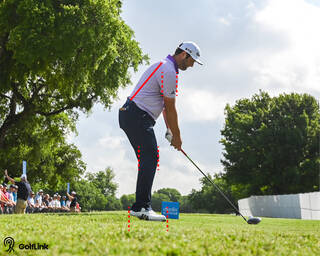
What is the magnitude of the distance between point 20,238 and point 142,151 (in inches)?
89.1

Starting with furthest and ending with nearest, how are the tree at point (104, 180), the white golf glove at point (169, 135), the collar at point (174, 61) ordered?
the tree at point (104, 180) → the white golf glove at point (169, 135) → the collar at point (174, 61)

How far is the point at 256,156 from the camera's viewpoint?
45656 mm

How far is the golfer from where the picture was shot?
5609mm

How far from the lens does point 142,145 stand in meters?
5.61

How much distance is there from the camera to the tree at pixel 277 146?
43625 mm

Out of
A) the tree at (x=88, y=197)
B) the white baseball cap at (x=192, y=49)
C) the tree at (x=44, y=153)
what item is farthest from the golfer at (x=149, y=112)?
the tree at (x=88, y=197)

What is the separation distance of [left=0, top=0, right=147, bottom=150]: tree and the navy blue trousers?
13.9 metres

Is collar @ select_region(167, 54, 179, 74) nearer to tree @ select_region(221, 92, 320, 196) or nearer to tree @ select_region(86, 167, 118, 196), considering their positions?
tree @ select_region(221, 92, 320, 196)

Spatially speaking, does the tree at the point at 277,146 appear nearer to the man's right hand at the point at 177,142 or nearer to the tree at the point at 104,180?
the man's right hand at the point at 177,142

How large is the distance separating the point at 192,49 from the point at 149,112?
1.25 m

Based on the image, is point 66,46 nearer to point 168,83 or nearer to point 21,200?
point 21,200

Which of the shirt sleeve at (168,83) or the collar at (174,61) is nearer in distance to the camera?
the shirt sleeve at (168,83)

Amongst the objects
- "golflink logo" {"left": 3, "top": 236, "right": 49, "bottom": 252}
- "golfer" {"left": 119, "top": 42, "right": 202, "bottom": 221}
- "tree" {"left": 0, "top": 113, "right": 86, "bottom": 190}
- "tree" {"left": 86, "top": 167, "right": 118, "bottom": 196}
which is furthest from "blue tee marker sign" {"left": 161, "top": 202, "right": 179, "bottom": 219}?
"tree" {"left": 86, "top": 167, "right": 118, "bottom": 196}

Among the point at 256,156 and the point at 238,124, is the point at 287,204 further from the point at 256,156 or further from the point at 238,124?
the point at 238,124
